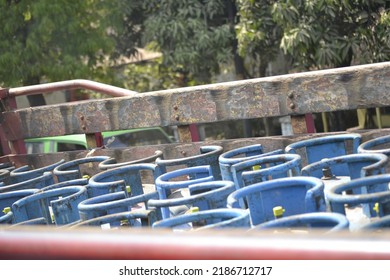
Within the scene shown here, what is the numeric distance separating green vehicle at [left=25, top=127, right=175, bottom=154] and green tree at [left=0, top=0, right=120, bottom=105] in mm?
3498

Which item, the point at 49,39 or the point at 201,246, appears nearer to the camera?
the point at 201,246

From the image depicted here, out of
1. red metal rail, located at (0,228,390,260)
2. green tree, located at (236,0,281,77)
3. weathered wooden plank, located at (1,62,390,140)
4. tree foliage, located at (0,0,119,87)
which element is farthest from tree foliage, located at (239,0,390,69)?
red metal rail, located at (0,228,390,260)

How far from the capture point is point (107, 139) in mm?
10219

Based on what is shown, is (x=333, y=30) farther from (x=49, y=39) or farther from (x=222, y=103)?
(x=222, y=103)

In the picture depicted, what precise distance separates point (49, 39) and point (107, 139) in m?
5.34

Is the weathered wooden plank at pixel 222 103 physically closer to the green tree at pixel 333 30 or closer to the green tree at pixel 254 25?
the green tree at pixel 333 30

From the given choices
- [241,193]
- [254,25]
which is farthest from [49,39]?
[241,193]

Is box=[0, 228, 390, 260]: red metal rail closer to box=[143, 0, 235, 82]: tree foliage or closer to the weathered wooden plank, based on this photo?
the weathered wooden plank

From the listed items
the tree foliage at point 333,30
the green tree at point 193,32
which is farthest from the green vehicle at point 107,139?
the green tree at point 193,32

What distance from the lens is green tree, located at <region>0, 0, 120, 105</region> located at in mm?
14391

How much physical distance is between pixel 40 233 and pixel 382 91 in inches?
148

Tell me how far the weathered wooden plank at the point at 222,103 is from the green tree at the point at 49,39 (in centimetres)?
721
